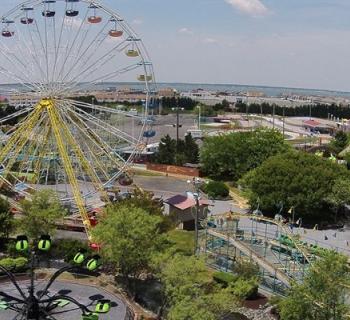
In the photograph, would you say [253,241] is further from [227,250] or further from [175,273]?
[175,273]

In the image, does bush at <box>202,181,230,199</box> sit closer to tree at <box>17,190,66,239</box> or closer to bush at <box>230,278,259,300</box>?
tree at <box>17,190,66,239</box>

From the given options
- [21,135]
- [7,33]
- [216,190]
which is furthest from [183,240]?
[7,33]

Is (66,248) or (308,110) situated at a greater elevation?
(66,248)

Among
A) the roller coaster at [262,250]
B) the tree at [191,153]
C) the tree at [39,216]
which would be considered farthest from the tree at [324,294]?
the tree at [191,153]

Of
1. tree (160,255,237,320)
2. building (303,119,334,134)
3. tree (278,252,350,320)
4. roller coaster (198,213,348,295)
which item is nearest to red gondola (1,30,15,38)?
roller coaster (198,213,348,295)

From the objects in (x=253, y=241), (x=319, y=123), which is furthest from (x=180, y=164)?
(x=319, y=123)

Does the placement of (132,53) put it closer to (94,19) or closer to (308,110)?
(94,19)
